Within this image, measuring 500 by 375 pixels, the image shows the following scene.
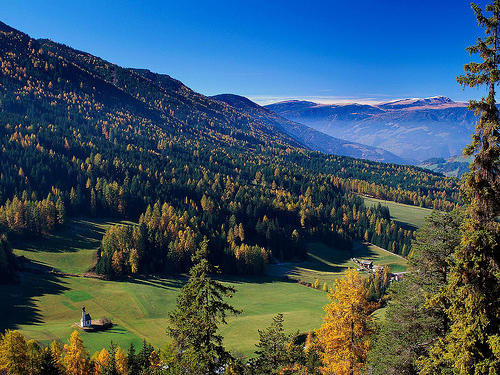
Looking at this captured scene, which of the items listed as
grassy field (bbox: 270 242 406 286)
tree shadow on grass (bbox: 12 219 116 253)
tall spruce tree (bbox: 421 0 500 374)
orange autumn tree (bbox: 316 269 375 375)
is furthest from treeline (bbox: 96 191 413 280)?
tall spruce tree (bbox: 421 0 500 374)

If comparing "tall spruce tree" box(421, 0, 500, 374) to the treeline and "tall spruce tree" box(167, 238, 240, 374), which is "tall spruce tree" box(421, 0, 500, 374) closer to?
"tall spruce tree" box(167, 238, 240, 374)

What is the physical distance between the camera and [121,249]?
105 metres

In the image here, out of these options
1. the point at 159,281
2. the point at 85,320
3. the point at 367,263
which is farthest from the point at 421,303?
the point at 367,263

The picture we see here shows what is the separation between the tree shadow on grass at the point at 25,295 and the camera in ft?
219

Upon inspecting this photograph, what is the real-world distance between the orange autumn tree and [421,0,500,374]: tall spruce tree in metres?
10.1

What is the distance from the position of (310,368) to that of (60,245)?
10217cm

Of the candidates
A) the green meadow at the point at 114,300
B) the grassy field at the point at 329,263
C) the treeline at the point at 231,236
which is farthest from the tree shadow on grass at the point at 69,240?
the grassy field at the point at 329,263

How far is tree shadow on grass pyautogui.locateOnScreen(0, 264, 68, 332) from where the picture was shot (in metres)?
66.6

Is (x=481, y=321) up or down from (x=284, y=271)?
up

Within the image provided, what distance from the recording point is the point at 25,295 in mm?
77625

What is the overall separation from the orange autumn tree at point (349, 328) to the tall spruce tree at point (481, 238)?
1005 cm

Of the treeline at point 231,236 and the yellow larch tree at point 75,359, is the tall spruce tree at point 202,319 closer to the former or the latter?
the yellow larch tree at point 75,359

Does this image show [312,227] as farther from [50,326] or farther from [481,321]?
[481,321]

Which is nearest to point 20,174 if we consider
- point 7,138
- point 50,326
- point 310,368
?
point 7,138
